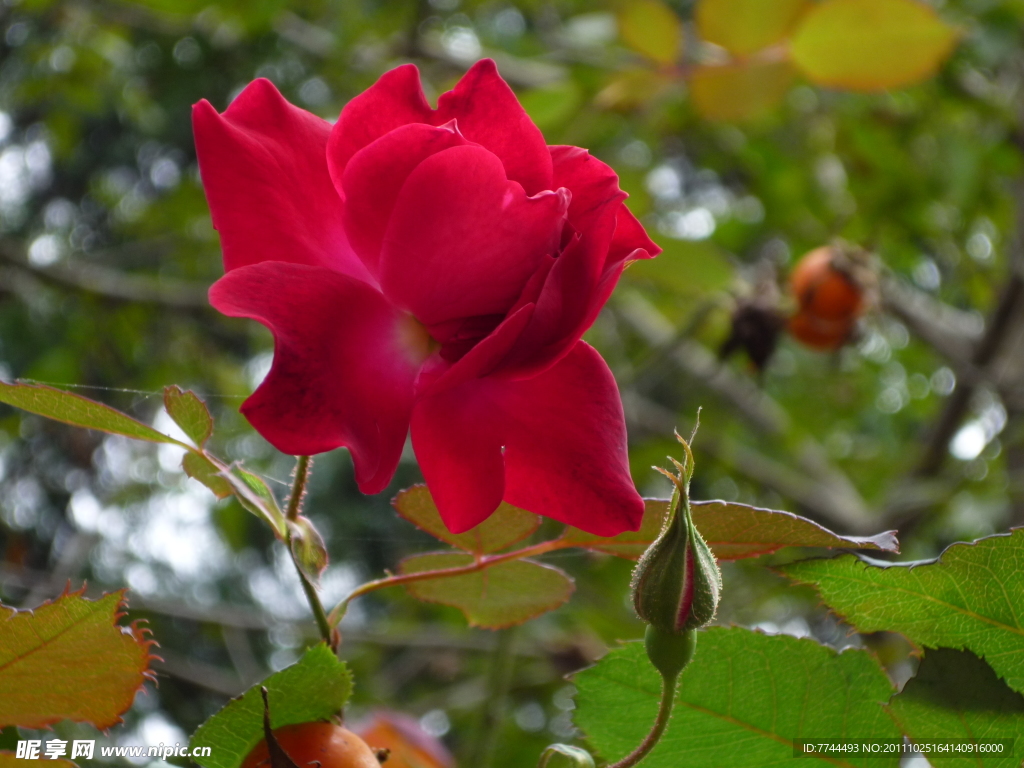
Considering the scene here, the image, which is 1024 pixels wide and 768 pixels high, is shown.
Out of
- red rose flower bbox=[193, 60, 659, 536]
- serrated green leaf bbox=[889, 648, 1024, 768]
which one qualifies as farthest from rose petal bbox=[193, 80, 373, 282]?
serrated green leaf bbox=[889, 648, 1024, 768]

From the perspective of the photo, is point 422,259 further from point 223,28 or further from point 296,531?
point 223,28

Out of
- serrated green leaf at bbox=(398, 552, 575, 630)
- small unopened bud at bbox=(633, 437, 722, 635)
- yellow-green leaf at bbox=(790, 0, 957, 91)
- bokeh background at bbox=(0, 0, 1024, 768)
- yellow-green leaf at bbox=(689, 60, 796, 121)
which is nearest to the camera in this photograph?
small unopened bud at bbox=(633, 437, 722, 635)

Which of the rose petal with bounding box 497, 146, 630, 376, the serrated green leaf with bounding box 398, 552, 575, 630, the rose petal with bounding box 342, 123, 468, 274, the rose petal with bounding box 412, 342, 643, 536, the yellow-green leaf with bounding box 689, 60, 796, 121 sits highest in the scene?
the rose petal with bounding box 342, 123, 468, 274

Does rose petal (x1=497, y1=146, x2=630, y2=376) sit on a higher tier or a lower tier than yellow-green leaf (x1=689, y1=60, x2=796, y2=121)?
higher

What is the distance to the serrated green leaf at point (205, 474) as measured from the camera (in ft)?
1.07

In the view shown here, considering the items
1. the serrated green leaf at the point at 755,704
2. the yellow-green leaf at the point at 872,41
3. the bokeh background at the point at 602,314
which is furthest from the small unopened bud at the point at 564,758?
the yellow-green leaf at the point at 872,41

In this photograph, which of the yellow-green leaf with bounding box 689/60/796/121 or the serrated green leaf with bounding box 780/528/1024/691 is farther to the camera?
the yellow-green leaf with bounding box 689/60/796/121

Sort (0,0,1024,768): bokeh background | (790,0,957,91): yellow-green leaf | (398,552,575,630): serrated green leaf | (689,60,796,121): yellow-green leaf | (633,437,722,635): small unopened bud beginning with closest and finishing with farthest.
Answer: (633,437,722,635): small unopened bud → (398,552,575,630): serrated green leaf → (790,0,957,91): yellow-green leaf → (689,60,796,121): yellow-green leaf → (0,0,1024,768): bokeh background

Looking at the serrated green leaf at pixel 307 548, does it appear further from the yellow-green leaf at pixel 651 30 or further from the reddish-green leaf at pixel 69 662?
the yellow-green leaf at pixel 651 30

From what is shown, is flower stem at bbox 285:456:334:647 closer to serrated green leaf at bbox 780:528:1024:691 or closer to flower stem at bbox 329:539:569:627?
flower stem at bbox 329:539:569:627

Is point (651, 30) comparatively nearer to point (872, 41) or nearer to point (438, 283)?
point (872, 41)

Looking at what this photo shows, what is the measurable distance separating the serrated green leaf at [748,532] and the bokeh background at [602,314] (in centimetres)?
54

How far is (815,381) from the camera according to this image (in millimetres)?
2148

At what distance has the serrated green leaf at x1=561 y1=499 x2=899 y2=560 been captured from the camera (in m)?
0.30
